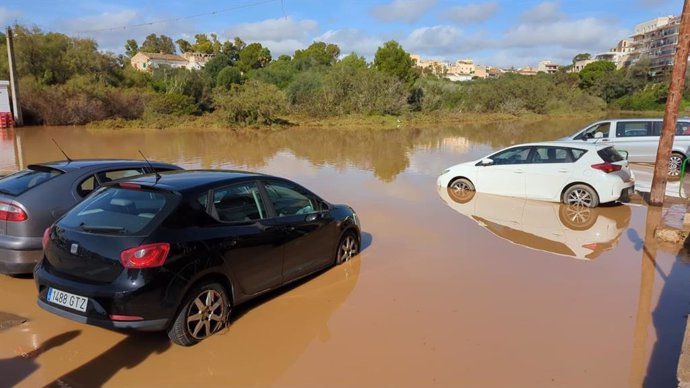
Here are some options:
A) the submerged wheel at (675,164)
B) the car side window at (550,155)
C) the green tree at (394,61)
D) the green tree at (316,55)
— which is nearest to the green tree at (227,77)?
the green tree at (316,55)

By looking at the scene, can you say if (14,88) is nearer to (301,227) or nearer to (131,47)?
(301,227)

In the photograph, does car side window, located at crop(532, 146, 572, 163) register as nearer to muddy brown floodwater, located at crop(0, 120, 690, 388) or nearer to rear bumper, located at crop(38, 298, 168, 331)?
muddy brown floodwater, located at crop(0, 120, 690, 388)

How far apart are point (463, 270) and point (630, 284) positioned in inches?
81.8

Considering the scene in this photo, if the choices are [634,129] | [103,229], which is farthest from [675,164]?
[103,229]

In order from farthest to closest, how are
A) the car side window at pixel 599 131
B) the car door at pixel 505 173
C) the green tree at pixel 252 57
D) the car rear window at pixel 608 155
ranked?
the green tree at pixel 252 57, the car side window at pixel 599 131, the car door at pixel 505 173, the car rear window at pixel 608 155

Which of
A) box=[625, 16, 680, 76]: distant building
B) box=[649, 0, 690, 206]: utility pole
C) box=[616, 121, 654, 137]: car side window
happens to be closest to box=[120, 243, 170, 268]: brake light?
box=[649, 0, 690, 206]: utility pole

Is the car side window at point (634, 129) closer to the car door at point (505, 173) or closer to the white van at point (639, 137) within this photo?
the white van at point (639, 137)

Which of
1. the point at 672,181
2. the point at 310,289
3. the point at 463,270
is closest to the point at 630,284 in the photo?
the point at 463,270

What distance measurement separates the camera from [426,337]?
477 cm

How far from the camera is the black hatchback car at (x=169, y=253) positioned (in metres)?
4.03

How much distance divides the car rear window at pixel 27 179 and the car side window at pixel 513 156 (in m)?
9.40

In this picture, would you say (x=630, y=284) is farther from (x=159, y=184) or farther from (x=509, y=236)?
(x=159, y=184)

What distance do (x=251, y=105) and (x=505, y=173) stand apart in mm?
25157

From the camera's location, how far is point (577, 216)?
10.1 metres
